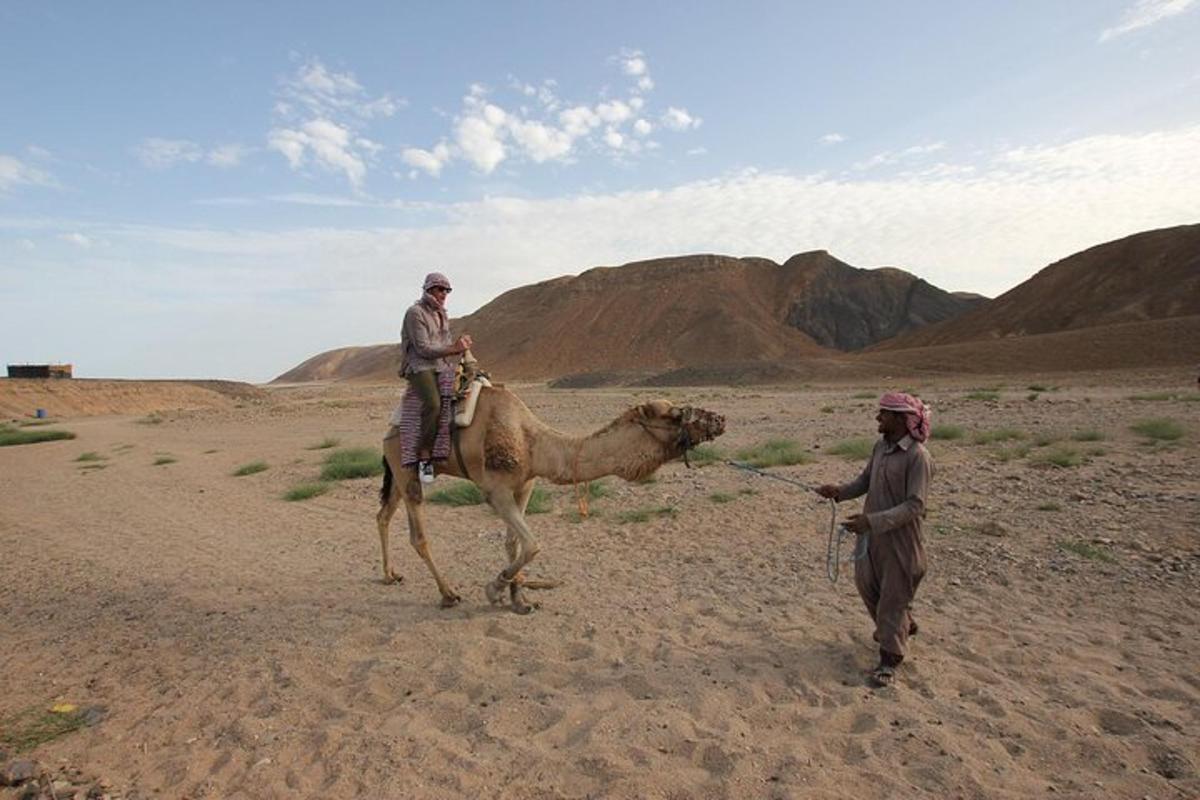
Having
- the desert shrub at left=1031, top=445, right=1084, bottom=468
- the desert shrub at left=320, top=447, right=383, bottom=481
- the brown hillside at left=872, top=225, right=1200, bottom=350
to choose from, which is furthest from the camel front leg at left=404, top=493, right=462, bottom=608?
the brown hillside at left=872, top=225, right=1200, bottom=350

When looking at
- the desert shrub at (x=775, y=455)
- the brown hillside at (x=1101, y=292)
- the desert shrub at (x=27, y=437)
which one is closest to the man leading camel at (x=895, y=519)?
the desert shrub at (x=775, y=455)

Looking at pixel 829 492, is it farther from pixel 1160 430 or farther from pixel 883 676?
pixel 1160 430

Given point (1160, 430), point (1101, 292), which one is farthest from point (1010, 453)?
point (1101, 292)

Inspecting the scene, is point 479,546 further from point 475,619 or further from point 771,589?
point 771,589

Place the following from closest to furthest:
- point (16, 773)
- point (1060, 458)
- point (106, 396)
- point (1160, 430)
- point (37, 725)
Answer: point (16, 773)
point (37, 725)
point (1060, 458)
point (1160, 430)
point (106, 396)

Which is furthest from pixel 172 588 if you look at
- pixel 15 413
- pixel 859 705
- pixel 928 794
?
pixel 15 413

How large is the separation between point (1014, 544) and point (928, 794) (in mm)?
4677

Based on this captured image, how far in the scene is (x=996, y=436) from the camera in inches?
559

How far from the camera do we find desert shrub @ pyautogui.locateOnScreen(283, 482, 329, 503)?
1224cm

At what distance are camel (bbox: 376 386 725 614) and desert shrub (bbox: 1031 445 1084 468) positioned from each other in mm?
8159

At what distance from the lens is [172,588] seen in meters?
7.26

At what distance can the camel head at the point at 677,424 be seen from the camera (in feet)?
17.9

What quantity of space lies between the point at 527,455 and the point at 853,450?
9.02 meters

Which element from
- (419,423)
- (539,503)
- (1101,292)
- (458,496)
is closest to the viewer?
(419,423)
